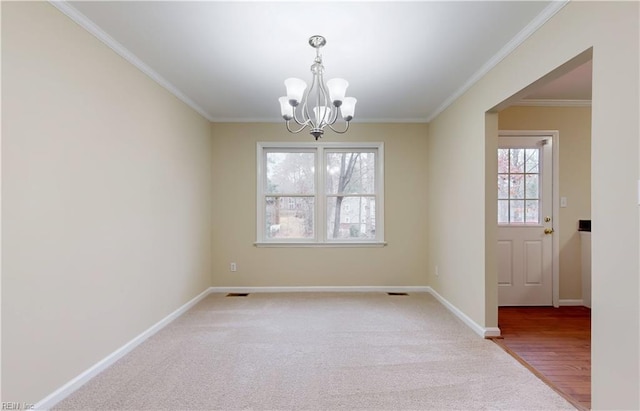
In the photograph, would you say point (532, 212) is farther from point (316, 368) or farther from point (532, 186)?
point (316, 368)

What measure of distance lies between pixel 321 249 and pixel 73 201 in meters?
2.93

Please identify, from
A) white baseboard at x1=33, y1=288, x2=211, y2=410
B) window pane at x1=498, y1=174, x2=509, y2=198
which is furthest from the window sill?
window pane at x1=498, y1=174, x2=509, y2=198

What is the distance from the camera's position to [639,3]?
54.7 inches

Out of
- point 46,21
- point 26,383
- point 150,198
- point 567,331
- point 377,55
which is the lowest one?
point 567,331

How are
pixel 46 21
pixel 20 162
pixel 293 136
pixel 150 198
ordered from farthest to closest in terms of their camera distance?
pixel 293 136
pixel 150 198
pixel 46 21
pixel 20 162

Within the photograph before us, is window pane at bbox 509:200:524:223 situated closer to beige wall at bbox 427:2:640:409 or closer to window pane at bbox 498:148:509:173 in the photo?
window pane at bbox 498:148:509:173

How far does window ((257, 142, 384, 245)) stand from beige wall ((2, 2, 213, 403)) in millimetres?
1585

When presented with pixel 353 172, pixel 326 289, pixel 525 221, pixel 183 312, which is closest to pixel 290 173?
pixel 353 172

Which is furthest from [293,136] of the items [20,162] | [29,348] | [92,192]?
[29,348]

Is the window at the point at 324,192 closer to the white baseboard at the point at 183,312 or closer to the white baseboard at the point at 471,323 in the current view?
the white baseboard at the point at 183,312

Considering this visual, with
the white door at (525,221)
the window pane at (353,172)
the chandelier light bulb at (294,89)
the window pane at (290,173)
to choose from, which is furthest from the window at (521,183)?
the chandelier light bulb at (294,89)

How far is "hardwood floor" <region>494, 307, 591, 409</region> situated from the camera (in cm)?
203

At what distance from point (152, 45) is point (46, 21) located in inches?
25.8

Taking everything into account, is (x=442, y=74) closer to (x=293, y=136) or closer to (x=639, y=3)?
(x=639, y=3)
